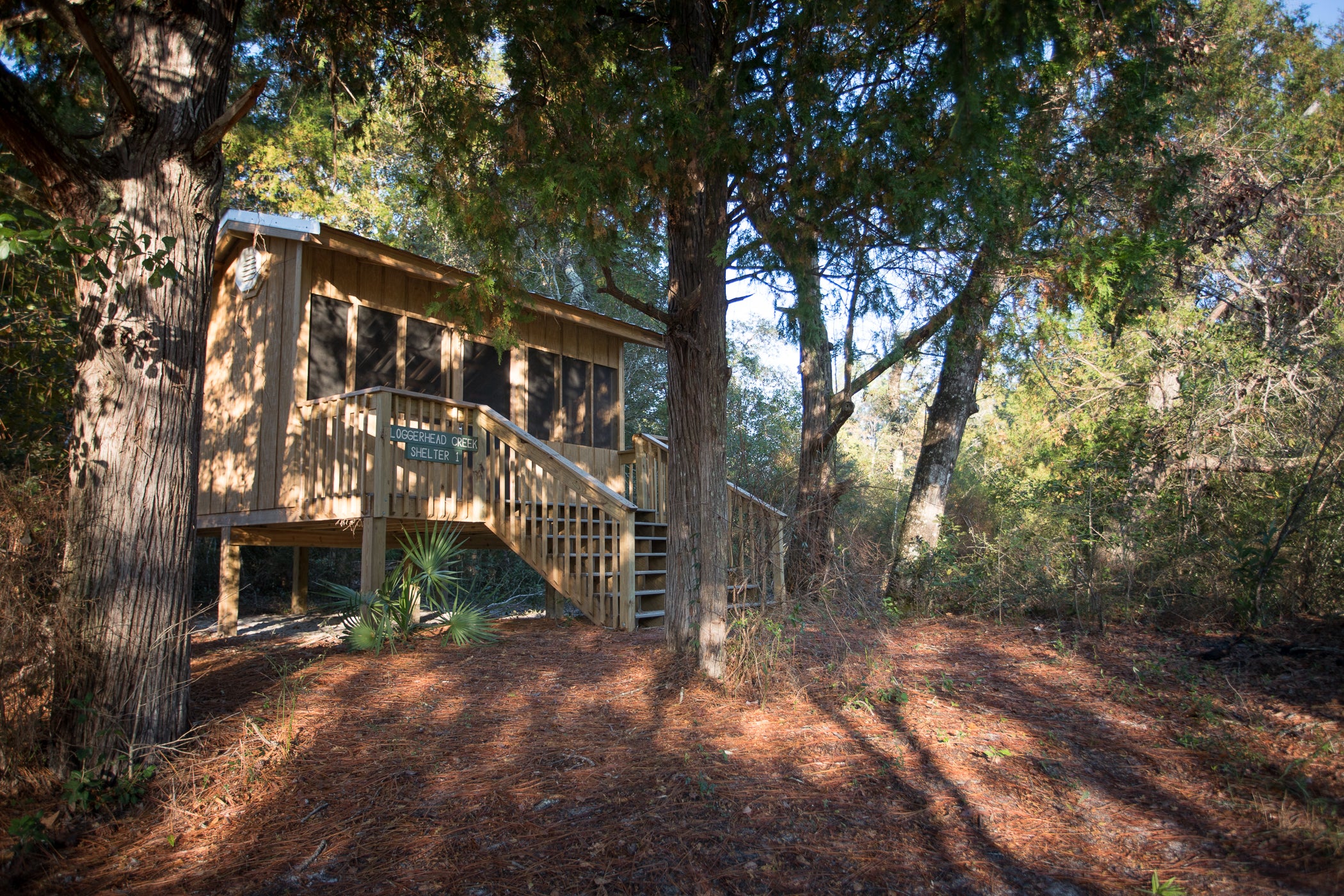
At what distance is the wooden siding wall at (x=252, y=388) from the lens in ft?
29.4

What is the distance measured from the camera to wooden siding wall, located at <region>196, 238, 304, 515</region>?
896cm

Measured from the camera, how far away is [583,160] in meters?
5.52

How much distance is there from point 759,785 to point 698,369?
2.97 m

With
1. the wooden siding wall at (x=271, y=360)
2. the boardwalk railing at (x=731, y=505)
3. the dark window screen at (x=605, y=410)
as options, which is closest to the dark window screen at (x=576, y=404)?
the dark window screen at (x=605, y=410)

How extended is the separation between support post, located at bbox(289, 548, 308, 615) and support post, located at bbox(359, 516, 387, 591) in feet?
16.7

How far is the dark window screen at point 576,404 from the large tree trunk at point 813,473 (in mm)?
3348

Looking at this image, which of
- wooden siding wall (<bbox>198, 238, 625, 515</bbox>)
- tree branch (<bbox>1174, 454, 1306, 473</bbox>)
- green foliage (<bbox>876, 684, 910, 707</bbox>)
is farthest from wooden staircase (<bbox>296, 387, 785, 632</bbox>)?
tree branch (<bbox>1174, 454, 1306, 473</bbox>)

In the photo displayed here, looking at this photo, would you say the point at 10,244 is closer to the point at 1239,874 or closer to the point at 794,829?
the point at 794,829

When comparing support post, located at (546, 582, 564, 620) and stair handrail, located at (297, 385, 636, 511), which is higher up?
stair handrail, located at (297, 385, 636, 511)

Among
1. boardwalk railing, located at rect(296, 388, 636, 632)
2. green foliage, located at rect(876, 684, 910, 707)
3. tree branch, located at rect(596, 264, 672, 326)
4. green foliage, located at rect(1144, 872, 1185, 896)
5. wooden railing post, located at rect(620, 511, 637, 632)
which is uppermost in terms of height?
tree branch, located at rect(596, 264, 672, 326)

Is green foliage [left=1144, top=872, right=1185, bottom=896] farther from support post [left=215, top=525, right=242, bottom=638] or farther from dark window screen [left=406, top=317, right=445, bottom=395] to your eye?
dark window screen [left=406, top=317, right=445, bottom=395]

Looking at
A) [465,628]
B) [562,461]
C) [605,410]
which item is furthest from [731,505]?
[465,628]

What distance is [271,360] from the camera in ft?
30.0

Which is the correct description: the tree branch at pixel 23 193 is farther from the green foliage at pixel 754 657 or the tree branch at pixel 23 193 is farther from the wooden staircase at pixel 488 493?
the green foliage at pixel 754 657
